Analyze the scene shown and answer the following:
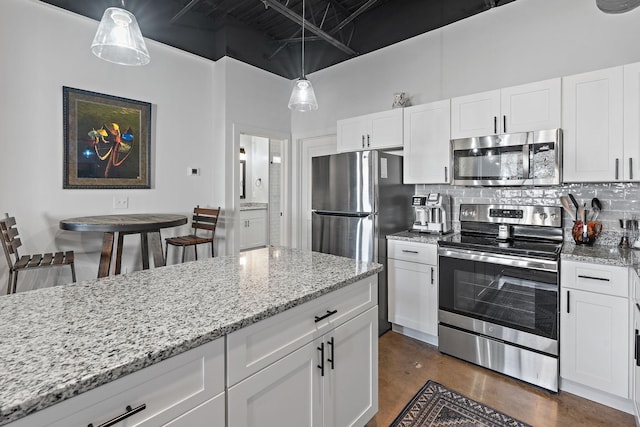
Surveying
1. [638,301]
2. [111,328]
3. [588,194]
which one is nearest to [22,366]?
[111,328]

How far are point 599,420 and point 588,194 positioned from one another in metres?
1.57

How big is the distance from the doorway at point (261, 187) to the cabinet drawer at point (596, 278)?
4568 millimetres

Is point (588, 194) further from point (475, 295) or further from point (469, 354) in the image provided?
point (469, 354)

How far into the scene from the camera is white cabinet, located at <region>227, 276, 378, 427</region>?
104 centimetres

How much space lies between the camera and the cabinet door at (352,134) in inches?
138

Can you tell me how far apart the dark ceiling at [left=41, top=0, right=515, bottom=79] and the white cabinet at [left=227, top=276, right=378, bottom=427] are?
2.97m

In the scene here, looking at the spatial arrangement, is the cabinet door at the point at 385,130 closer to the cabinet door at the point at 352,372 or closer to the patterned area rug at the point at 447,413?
the cabinet door at the point at 352,372

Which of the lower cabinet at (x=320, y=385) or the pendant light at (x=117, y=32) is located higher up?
the pendant light at (x=117, y=32)

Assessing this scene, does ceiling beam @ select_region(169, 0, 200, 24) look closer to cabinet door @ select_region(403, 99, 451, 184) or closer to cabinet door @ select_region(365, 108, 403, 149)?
cabinet door @ select_region(365, 108, 403, 149)

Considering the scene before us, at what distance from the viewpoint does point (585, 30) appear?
260 centimetres

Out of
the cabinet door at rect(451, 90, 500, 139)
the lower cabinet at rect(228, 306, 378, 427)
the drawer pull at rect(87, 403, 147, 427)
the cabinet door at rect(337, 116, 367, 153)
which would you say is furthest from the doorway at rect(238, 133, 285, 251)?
the drawer pull at rect(87, 403, 147, 427)

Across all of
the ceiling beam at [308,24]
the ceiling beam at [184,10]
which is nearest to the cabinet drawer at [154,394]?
the ceiling beam at [308,24]

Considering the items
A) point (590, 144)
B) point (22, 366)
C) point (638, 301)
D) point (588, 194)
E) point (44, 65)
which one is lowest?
point (638, 301)

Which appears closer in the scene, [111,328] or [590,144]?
[111,328]
